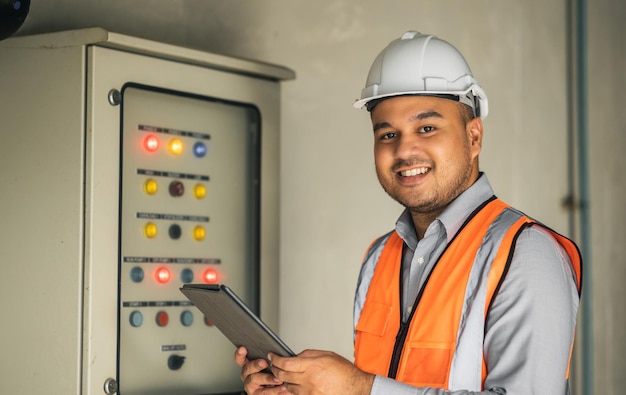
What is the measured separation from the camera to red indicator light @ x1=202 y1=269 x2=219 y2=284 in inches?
103

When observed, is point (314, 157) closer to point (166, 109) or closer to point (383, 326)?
point (166, 109)

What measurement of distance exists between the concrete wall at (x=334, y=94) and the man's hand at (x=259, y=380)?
1.12 meters

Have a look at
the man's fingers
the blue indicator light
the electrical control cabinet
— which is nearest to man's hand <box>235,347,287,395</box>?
the man's fingers

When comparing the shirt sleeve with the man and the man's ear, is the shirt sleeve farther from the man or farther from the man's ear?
the man's ear

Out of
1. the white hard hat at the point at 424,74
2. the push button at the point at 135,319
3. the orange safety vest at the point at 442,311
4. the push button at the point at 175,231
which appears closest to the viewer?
the orange safety vest at the point at 442,311

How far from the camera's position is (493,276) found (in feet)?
6.05

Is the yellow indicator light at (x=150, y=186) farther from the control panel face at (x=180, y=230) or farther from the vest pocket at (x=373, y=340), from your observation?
the vest pocket at (x=373, y=340)

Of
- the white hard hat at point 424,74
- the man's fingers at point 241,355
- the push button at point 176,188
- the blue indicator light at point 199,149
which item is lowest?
the man's fingers at point 241,355

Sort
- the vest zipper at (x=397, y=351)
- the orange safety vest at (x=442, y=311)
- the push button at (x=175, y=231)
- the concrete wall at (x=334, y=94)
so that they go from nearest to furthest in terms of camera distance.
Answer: the orange safety vest at (x=442, y=311)
the vest zipper at (x=397, y=351)
the push button at (x=175, y=231)
the concrete wall at (x=334, y=94)

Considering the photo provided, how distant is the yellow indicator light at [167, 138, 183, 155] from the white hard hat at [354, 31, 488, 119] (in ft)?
2.05

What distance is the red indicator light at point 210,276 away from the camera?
2623 mm

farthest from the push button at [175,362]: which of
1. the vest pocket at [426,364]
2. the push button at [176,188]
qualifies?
the vest pocket at [426,364]

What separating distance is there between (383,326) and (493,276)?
1.09ft

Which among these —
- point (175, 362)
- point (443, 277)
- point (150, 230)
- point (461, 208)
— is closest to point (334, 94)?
point (150, 230)
